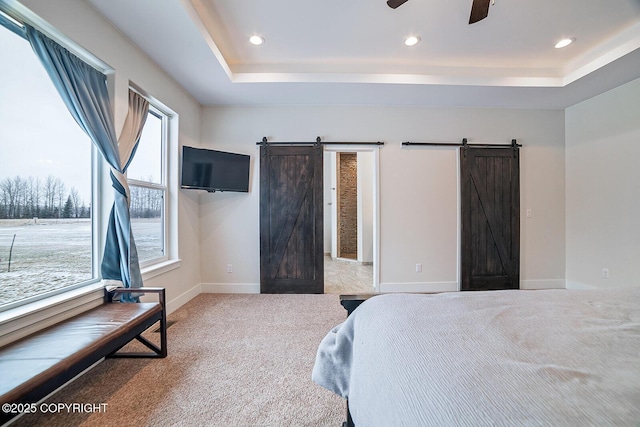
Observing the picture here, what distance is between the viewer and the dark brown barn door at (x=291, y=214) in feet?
11.0

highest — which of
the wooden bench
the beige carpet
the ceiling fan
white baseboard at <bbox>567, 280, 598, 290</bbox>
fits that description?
the ceiling fan

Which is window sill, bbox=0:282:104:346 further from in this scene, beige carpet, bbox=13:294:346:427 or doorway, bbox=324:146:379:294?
doorway, bbox=324:146:379:294

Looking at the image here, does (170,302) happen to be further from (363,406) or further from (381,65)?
(381,65)

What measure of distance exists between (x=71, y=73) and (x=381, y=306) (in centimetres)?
251

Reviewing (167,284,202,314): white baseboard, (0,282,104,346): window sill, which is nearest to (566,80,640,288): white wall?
(167,284,202,314): white baseboard

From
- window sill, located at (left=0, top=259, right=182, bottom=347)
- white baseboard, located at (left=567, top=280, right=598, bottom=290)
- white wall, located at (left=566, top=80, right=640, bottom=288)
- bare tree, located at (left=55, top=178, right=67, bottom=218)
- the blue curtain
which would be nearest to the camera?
window sill, located at (left=0, top=259, right=182, bottom=347)

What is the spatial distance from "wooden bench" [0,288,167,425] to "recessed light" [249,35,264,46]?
252cm

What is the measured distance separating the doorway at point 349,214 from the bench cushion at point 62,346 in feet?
10.6

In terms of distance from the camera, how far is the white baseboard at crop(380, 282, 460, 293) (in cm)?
340

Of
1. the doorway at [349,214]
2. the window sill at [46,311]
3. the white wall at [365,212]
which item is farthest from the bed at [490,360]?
the white wall at [365,212]

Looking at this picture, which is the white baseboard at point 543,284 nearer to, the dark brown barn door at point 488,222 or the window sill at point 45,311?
the dark brown barn door at point 488,222

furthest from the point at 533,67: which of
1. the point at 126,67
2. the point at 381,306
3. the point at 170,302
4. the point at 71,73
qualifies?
the point at 170,302

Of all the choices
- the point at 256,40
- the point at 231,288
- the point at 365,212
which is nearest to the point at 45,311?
the point at 231,288

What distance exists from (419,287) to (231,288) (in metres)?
2.69
